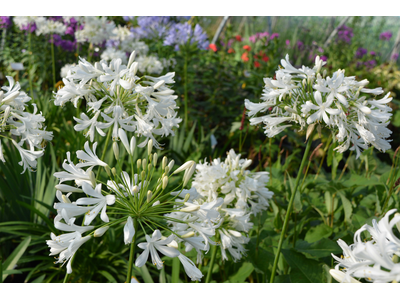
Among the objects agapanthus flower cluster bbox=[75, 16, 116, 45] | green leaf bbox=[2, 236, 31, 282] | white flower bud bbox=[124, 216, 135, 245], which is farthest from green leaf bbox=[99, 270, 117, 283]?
agapanthus flower cluster bbox=[75, 16, 116, 45]

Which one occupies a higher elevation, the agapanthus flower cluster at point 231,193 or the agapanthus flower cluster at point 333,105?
the agapanthus flower cluster at point 333,105

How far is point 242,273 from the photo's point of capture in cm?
197

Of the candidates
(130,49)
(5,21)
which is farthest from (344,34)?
(5,21)

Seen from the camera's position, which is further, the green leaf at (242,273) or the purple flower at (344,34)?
the purple flower at (344,34)

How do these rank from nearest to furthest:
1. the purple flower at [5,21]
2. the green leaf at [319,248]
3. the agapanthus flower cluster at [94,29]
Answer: the green leaf at [319,248]
the agapanthus flower cluster at [94,29]
the purple flower at [5,21]

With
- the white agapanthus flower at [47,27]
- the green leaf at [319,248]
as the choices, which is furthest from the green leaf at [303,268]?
the white agapanthus flower at [47,27]

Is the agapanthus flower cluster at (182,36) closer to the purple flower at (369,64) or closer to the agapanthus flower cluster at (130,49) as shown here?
the agapanthus flower cluster at (130,49)

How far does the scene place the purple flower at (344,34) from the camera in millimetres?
7578

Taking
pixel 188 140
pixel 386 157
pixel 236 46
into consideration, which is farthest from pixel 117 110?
pixel 236 46

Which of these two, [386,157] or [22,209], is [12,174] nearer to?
[22,209]

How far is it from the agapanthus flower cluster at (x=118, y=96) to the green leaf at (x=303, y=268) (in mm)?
966

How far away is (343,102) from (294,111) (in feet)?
0.70

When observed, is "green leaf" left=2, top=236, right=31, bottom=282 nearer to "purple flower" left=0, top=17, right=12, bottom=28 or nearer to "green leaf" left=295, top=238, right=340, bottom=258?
"green leaf" left=295, top=238, right=340, bottom=258

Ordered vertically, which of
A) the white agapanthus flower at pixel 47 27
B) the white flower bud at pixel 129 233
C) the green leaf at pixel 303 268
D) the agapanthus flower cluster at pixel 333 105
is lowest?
the green leaf at pixel 303 268
